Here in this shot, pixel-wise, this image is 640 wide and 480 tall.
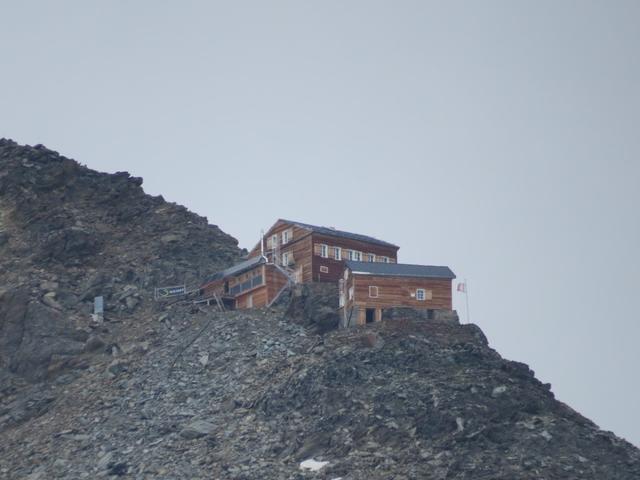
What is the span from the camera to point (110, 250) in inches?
5876

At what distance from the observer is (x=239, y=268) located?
142000 millimetres

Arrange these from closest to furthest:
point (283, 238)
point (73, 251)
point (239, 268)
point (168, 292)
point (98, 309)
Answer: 1. point (98, 309)
2. point (239, 268)
3. point (168, 292)
4. point (283, 238)
5. point (73, 251)

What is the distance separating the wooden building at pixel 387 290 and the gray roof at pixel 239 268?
29.4ft

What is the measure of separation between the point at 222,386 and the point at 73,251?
1125 inches

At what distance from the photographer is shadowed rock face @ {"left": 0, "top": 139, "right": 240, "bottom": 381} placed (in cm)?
13612

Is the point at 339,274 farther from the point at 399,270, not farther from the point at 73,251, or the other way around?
the point at 73,251

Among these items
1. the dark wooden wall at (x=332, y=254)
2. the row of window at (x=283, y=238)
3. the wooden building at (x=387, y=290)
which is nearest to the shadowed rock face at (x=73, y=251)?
the row of window at (x=283, y=238)

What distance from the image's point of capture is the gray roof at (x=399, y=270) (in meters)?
133

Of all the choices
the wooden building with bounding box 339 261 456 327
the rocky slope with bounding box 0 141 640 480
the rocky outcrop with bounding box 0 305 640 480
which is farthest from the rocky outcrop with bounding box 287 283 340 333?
the rocky outcrop with bounding box 0 305 640 480

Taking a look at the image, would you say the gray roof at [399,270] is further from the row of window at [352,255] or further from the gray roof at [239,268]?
the gray roof at [239,268]

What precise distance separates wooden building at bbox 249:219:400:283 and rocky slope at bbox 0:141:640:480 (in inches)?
186

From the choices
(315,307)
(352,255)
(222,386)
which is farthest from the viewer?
(352,255)

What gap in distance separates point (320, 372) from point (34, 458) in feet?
73.3

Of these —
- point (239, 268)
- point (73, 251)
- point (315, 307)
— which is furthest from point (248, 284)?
point (73, 251)
